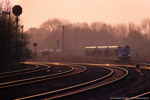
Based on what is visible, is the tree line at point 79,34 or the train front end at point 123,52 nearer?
the train front end at point 123,52

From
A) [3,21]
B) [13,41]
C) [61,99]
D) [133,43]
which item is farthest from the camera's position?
[133,43]

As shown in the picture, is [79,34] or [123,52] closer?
[123,52]

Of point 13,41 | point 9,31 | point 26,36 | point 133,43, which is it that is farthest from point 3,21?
point 133,43

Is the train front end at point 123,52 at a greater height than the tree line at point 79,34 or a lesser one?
lesser

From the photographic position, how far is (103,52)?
3888cm

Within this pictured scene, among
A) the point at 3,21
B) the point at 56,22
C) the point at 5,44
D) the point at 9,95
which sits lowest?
the point at 9,95

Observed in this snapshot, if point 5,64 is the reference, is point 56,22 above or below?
above

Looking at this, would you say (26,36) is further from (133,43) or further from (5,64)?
(133,43)

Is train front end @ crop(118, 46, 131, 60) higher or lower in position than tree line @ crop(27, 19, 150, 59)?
lower

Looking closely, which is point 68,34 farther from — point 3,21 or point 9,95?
point 9,95

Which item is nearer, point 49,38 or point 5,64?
point 5,64

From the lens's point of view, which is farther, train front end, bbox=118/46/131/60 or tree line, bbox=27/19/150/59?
tree line, bbox=27/19/150/59

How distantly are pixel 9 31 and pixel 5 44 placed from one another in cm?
145

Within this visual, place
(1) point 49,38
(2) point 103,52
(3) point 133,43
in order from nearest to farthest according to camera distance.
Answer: (2) point 103,52 < (3) point 133,43 < (1) point 49,38
